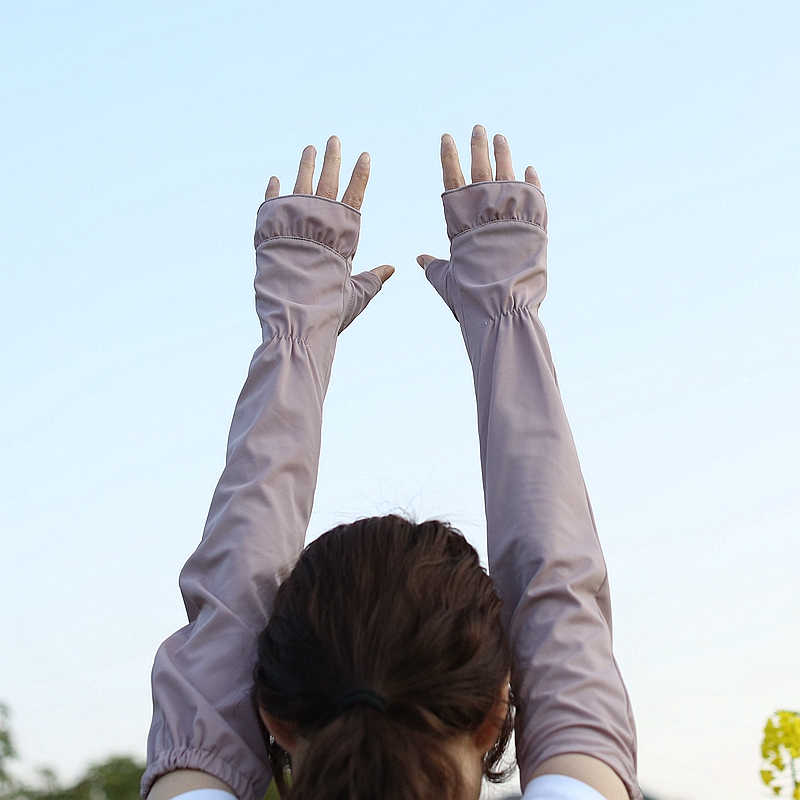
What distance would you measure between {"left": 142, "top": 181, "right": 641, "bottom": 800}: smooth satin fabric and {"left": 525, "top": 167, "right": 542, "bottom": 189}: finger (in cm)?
4

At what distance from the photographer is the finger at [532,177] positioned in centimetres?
176

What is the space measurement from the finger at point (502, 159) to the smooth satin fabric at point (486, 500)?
0.05m

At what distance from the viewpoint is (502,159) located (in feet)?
5.79

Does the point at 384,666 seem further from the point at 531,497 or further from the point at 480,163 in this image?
the point at 480,163

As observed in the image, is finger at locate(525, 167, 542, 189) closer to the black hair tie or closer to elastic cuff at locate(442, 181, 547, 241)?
elastic cuff at locate(442, 181, 547, 241)

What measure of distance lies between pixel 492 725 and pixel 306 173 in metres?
1.08

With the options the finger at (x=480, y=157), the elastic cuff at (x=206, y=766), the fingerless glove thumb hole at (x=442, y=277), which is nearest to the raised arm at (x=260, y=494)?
the elastic cuff at (x=206, y=766)

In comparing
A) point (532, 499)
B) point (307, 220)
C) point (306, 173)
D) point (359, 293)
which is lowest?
point (532, 499)

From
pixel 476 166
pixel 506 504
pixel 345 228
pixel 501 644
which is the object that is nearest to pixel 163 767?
pixel 501 644

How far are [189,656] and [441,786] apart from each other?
18.4 inches

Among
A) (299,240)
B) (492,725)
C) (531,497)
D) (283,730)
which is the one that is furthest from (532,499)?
(299,240)

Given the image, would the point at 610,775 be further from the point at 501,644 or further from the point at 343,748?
the point at 343,748

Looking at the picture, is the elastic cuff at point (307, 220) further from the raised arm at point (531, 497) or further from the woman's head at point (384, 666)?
the woman's head at point (384, 666)

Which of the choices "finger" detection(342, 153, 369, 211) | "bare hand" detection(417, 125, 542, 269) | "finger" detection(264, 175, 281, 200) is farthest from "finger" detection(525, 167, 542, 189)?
"finger" detection(264, 175, 281, 200)
